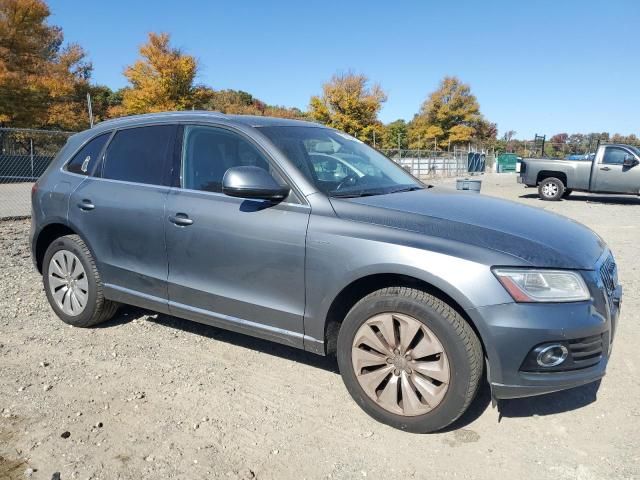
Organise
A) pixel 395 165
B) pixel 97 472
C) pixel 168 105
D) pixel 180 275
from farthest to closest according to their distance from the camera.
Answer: pixel 168 105 → pixel 395 165 → pixel 180 275 → pixel 97 472

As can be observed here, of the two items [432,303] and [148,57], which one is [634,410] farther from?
[148,57]

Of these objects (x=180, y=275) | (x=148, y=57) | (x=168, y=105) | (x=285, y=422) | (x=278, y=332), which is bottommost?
(x=285, y=422)

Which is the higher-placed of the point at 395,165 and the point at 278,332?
the point at 395,165

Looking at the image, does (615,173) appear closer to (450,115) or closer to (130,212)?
(130,212)

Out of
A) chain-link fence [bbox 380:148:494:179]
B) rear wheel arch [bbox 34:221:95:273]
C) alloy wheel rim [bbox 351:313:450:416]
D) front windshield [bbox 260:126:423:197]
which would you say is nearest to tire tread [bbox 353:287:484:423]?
alloy wheel rim [bbox 351:313:450:416]

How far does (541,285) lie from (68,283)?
3696 mm

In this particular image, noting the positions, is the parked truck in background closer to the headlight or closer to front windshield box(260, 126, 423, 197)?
front windshield box(260, 126, 423, 197)

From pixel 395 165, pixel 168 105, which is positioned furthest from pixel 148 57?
pixel 395 165

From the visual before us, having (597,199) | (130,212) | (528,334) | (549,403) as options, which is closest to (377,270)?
(528,334)

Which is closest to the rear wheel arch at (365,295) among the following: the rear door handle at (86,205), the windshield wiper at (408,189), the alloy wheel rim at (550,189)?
the windshield wiper at (408,189)

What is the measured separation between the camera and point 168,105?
3612cm

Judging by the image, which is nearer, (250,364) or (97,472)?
(97,472)

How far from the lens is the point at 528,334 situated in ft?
8.18

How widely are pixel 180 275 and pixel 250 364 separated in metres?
0.81
